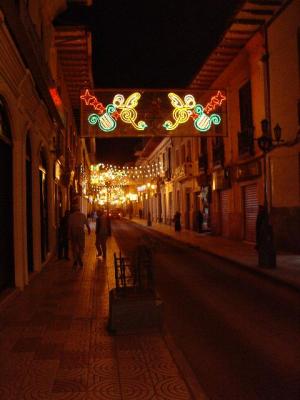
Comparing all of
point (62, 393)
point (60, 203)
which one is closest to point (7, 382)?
point (62, 393)

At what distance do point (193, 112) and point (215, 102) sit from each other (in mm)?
934

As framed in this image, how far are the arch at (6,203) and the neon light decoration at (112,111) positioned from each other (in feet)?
22.1

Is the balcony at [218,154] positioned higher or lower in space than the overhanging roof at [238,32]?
lower

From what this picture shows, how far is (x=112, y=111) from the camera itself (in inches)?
632

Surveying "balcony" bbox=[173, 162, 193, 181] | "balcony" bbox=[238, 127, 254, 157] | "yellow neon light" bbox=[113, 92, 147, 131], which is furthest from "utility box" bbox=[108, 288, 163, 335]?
"balcony" bbox=[173, 162, 193, 181]

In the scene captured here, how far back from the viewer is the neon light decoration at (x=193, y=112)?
645 inches

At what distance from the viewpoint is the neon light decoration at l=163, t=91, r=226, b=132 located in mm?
16375

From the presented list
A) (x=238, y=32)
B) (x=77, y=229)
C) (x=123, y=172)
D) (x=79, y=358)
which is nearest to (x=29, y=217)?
Answer: (x=77, y=229)

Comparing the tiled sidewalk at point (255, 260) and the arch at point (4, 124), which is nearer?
the arch at point (4, 124)

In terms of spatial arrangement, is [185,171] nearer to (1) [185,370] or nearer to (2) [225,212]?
(2) [225,212]

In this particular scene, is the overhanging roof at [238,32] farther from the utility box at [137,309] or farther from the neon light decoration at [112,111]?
the utility box at [137,309]

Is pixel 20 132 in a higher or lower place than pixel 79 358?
higher

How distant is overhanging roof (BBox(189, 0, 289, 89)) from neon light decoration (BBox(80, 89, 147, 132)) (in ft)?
15.8

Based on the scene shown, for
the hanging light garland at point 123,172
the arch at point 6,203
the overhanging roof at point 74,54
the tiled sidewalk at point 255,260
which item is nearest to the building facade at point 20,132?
the arch at point 6,203
